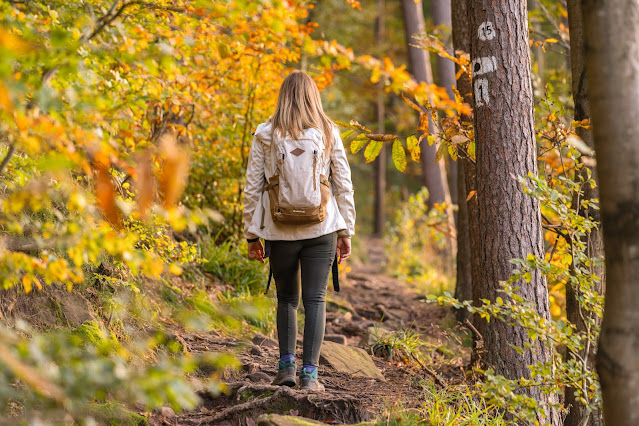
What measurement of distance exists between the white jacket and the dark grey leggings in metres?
0.09

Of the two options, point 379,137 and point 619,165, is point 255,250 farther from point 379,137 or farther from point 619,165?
point 619,165

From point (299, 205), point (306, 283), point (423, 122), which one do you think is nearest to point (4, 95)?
point (299, 205)

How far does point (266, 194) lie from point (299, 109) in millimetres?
554

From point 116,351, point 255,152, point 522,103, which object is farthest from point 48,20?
point 522,103

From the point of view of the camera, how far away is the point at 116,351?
3.18m

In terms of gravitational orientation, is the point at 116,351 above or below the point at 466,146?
below

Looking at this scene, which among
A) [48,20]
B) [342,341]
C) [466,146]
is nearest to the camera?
[48,20]

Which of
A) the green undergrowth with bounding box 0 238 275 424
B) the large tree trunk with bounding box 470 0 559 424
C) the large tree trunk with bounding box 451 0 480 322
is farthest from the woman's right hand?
the large tree trunk with bounding box 451 0 480 322

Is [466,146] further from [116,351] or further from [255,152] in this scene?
[116,351]

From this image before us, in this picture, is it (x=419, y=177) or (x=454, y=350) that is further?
(x=419, y=177)

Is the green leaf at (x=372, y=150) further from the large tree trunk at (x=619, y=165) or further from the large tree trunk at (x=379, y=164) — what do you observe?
the large tree trunk at (x=379, y=164)

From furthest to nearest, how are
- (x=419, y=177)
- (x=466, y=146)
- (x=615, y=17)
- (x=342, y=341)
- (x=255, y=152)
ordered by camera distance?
(x=419, y=177) < (x=342, y=341) < (x=466, y=146) < (x=255, y=152) < (x=615, y=17)

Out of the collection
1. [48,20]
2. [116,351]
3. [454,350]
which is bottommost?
[454,350]

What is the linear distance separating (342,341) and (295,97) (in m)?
2.41
